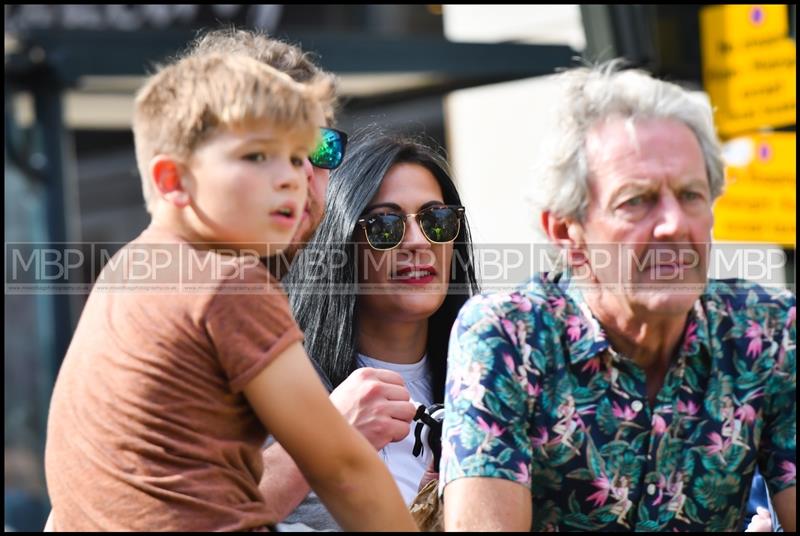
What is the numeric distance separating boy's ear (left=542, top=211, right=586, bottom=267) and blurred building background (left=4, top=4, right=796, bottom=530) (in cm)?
98

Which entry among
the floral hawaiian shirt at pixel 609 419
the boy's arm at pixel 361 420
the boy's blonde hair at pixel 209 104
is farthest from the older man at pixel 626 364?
the boy's blonde hair at pixel 209 104

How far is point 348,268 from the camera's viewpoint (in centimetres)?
290

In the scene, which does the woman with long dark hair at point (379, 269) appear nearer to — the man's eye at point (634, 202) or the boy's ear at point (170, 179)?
the man's eye at point (634, 202)

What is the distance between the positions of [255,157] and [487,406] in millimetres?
688

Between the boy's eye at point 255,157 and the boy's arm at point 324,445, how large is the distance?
283mm

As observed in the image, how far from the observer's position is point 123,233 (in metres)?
10.4

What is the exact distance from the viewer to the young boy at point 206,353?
5.59ft

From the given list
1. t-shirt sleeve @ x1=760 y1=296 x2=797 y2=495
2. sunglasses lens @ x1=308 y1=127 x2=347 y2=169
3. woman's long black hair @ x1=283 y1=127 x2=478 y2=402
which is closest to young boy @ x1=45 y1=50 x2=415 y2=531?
sunglasses lens @ x1=308 y1=127 x2=347 y2=169

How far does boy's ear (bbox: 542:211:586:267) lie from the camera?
2.38 meters

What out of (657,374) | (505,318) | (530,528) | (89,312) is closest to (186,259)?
(89,312)

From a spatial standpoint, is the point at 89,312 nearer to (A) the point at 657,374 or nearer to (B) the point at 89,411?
(B) the point at 89,411

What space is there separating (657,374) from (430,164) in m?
0.96

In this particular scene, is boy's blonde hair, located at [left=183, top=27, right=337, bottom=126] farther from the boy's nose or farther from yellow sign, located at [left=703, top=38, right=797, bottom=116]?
yellow sign, located at [left=703, top=38, right=797, bottom=116]

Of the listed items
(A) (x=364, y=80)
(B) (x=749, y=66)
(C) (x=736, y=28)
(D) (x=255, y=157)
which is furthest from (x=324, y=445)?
(A) (x=364, y=80)
